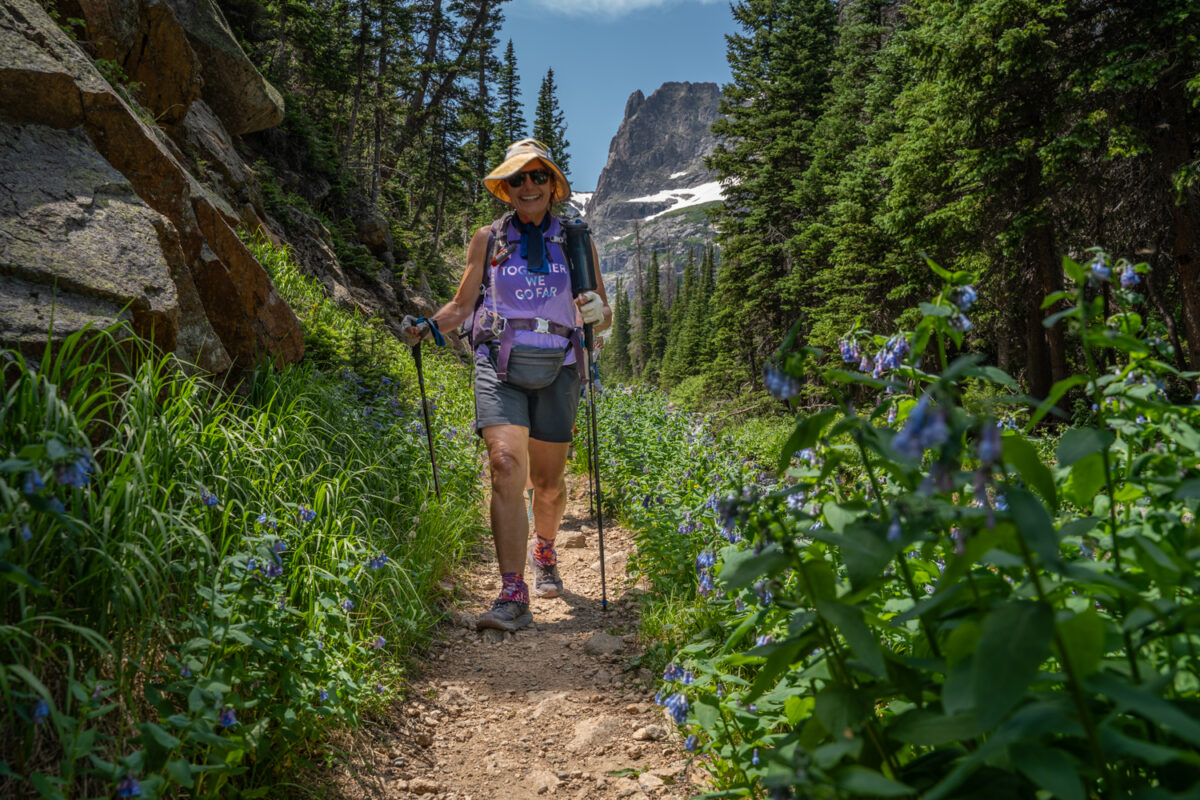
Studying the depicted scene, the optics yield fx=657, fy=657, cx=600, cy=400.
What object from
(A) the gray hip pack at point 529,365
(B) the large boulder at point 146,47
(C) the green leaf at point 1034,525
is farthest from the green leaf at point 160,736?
(B) the large boulder at point 146,47

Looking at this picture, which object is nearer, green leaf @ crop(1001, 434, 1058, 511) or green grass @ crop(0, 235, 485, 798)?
green leaf @ crop(1001, 434, 1058, 511)

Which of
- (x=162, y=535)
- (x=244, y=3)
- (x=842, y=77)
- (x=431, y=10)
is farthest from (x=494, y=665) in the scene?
(x=431, y=10)

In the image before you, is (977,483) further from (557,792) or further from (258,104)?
(258,104)

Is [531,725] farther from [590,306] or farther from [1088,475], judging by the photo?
[1088,475]

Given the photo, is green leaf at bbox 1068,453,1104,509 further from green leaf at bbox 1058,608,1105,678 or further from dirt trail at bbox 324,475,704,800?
dirt trail at bbox 324,475,704,800

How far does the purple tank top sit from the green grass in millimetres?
1350

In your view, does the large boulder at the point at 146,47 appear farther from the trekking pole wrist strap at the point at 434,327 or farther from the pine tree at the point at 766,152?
the pine tree at the point at 766,152

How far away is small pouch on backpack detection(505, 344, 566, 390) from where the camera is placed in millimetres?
3838

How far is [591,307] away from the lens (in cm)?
407

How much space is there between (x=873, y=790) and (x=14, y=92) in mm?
4319

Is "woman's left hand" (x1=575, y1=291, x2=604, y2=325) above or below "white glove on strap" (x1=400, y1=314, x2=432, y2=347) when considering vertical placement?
above

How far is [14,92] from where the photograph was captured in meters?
3.11

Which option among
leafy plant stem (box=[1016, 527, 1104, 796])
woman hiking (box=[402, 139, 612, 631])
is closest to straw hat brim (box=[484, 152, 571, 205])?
woman hiking (box=[402, 139, 612, 631])

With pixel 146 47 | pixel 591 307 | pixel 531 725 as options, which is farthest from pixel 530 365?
pixel 146 47
